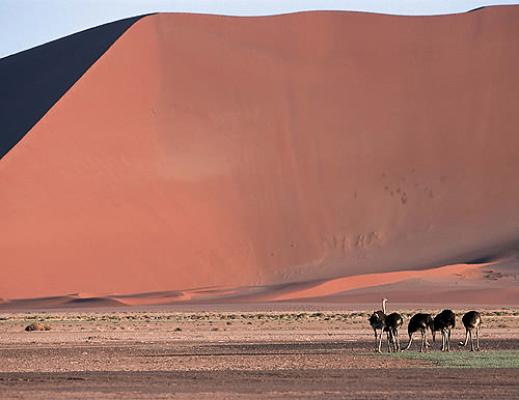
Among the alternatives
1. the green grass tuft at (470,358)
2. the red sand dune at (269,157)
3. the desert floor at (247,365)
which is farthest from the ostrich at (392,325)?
the red sand dune at (269,157)

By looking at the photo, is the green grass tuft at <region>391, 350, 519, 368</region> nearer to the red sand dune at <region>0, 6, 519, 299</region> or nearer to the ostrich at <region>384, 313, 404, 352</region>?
the ostrich at <region>384, 313, 404, 352</region>

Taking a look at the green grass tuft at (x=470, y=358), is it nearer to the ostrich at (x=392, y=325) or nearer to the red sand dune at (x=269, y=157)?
the ostrich at (x=392, y=325)

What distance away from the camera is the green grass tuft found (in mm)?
22703

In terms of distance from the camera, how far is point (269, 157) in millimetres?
→ 80188

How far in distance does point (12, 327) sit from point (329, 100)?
40951 millimetres

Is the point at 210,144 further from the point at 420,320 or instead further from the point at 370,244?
the point at 420,320

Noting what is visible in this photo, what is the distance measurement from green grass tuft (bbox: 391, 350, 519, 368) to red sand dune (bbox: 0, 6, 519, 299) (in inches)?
1857

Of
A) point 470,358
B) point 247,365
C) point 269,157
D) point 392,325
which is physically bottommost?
point 247,365

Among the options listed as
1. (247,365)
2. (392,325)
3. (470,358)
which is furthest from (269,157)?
(247,365)

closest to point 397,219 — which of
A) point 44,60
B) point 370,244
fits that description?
point 370,244

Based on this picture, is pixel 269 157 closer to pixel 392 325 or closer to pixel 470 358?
pixel 392 325

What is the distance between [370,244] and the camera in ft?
251

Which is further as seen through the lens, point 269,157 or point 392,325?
point 269,157

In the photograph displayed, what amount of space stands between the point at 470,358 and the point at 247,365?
3.68 metres
